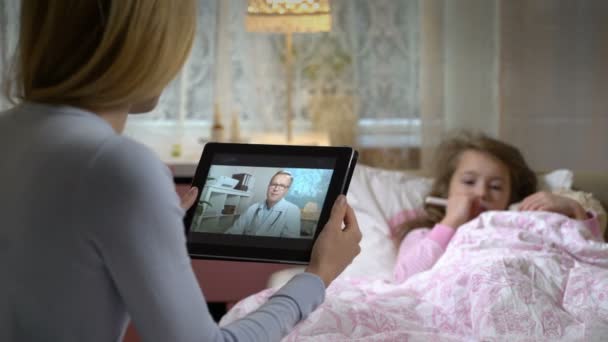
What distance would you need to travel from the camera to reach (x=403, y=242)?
215 cm

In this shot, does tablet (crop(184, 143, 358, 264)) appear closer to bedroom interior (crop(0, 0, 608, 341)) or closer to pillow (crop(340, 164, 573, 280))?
pillow (crop(340, 164, 573, 280))

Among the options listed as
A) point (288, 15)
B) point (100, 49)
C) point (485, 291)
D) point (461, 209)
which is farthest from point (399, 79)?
point (100, 49)

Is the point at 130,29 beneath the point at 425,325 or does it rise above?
above

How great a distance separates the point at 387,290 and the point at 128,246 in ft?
3.62

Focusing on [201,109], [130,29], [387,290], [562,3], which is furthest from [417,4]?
[130,29]

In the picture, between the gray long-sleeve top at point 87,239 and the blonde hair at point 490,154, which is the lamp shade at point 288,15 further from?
the gray long-sleeve top at point 87,239

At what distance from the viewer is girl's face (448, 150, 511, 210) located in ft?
7.17

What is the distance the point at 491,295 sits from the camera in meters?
1.50

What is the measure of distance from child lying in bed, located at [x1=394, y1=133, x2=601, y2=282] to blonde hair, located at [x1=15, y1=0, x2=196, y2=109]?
1.28m

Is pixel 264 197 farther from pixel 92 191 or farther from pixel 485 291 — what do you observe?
pixel 485 291

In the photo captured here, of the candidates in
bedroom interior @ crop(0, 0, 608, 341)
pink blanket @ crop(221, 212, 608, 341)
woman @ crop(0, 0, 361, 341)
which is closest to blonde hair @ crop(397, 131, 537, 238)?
pink blanket @ crop(221, 212, 608, 341)

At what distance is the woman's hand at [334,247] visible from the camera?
964 millimetres

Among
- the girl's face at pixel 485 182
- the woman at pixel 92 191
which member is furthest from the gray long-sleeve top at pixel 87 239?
the girl's face at pixel 485 182

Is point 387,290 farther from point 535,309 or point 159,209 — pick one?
point 159,209
